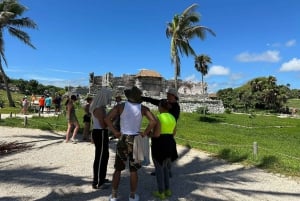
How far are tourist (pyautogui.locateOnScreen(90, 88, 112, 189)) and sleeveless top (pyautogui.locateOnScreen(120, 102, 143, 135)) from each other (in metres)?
0.81

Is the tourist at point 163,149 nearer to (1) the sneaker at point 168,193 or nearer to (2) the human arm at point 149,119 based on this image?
(1) the sneaker at point 168,193

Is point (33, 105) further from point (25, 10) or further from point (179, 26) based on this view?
point (179, 26)

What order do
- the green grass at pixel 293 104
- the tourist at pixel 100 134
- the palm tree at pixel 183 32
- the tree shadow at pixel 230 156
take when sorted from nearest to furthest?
the tourist at pixel 100 134 → the tree shadow at pixel 230 156 → the palm tree at pixel 183 32 → the green grass at pixel 293 104

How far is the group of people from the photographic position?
541 centimetres

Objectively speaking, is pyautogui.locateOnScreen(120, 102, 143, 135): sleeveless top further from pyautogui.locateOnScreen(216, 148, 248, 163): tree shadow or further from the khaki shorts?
pyautogui.locateOnScreen(216, 148, 248, 163): tree shadow

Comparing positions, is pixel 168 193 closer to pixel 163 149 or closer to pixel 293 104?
pixel 163 149

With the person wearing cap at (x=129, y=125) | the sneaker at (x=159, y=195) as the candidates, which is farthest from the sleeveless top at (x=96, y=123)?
the sneaker at (x=159, y=195)

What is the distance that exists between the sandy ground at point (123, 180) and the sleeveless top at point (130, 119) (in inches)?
48.9

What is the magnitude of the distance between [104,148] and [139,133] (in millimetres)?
1068

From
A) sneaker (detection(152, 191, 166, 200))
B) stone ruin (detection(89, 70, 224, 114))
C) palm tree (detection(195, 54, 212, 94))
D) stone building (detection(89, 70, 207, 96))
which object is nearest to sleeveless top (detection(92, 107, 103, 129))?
sneaker (detection(152, 191, 166, 200))

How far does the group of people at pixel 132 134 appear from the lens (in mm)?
5410

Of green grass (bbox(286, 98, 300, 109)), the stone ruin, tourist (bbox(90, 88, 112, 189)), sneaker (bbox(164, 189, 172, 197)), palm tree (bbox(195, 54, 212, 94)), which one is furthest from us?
green grass (bbox(286, 98, 300, 109))

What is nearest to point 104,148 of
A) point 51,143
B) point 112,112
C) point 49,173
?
point 112,112

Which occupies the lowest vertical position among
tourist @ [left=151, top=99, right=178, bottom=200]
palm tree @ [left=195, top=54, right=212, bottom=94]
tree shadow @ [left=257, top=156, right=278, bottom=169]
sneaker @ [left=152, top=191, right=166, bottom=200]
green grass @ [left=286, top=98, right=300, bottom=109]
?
sneaker @ [left=152, top=191, right=166, bottom=200]
